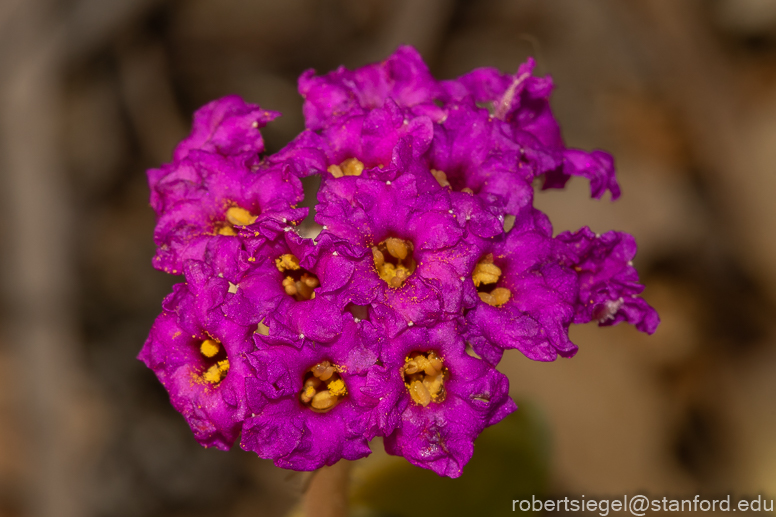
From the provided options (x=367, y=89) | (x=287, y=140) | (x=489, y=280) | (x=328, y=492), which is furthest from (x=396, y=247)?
(x=287, y=140)

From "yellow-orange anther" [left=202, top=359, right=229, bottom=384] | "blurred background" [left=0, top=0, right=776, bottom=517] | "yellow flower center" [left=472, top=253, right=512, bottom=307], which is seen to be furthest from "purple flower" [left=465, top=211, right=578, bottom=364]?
"blurred background" [left=0, top=0, right=776, bottom=517]

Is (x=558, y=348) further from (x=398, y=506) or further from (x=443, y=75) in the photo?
(x=443, y=75)

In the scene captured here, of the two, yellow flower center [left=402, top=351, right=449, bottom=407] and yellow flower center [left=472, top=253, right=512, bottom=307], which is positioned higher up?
yellow flower center [left=472, top=253, right=512, bottom=307]

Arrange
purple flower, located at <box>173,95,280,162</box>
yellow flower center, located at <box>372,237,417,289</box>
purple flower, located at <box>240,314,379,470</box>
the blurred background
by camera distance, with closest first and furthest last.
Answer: purple flower, located at <box>240,314,379,470</box> → yellow flower center, located at <box>372,237,417,289</box> → purple flower, located at <box>173,95,280,162</box> → the blurred background

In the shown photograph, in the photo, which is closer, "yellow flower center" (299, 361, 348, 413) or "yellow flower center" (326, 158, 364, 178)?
"yellow flower center" (299, 361, 348, 413)

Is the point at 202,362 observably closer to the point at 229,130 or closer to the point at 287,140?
the point at 229,130

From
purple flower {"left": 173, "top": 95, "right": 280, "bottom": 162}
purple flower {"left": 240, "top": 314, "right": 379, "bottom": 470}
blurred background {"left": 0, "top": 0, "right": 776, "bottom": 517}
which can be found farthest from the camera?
blurred background {"left": 0, "top": 0, "right": 776, "bottom": 517}

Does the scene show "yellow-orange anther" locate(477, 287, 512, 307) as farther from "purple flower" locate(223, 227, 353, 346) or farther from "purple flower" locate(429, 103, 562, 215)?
"purple flower" locate(223, 227, 353, 346)
